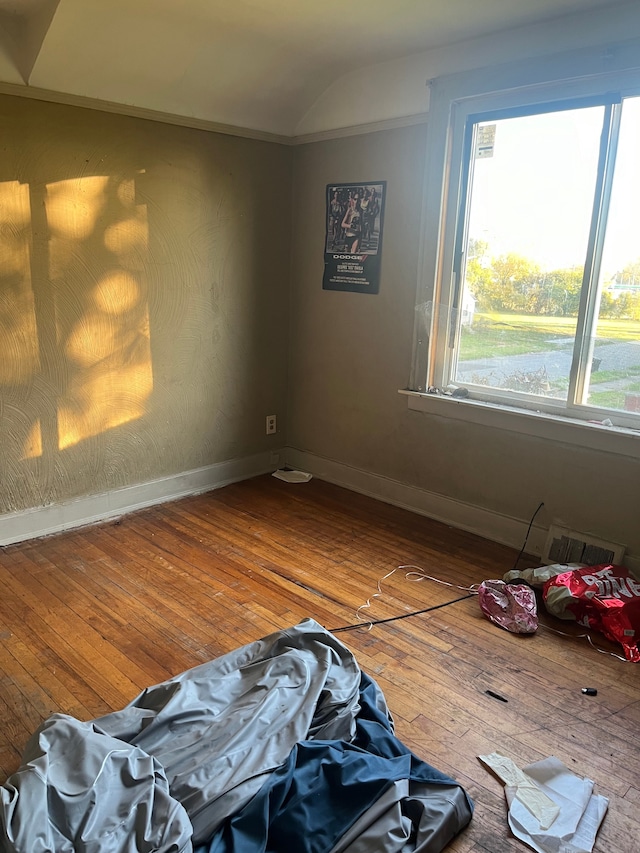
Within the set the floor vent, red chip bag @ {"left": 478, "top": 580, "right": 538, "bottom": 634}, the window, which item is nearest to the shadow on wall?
the window

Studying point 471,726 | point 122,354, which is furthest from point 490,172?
point 471,726

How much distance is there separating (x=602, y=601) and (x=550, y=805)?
3.43ft

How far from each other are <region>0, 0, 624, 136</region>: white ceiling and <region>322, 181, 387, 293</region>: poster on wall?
0.67 metres

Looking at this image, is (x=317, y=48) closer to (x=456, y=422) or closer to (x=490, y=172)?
(x=490, y=172)

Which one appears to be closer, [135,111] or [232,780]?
[232,780]

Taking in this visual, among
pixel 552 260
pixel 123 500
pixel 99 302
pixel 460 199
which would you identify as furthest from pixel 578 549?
pixel 99 302

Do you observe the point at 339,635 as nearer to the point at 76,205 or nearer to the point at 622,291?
the point at 622,291

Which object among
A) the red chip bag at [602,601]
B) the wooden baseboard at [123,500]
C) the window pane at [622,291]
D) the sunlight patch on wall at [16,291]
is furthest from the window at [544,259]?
the sunlight patch on wall at [16,291]

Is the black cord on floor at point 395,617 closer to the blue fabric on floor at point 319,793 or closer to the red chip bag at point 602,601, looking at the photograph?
the red chip bag at point 602,601

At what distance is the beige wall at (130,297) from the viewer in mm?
3041

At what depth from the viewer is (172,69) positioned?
10.4 feet

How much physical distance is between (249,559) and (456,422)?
133 centimetres

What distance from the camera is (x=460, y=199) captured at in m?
3.31

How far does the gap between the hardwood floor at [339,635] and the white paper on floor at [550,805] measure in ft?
0.12
